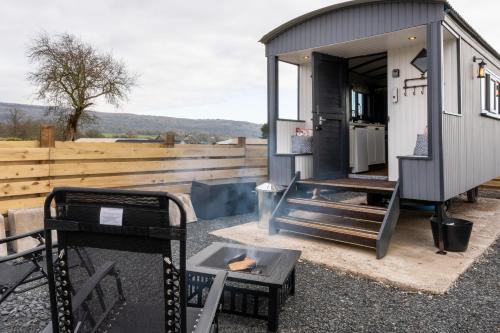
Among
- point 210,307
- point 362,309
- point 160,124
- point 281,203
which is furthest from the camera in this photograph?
point 160,124

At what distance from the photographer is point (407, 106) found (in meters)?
6.04

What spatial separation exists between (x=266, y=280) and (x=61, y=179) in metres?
3.90

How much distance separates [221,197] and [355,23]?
363 centimetres

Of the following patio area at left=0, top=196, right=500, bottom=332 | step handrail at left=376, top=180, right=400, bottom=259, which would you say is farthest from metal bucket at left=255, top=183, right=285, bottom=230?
patio area at left=0, top=196, right=500, bottom=332

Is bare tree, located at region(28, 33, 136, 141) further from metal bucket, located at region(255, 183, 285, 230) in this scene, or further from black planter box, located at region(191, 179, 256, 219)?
metal bucket, located at region(255, 183, 285, 230)

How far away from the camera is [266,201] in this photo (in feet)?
19.0

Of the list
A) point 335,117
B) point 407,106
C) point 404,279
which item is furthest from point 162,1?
point 404,279

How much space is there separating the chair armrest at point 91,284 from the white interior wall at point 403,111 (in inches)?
213

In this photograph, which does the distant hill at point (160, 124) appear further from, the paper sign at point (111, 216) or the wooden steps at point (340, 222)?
the paper sign at point (111, 216)

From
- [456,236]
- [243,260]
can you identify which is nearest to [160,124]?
[456,236]

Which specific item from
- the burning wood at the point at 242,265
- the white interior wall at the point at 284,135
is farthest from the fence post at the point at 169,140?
the burning wood at the point at 242,265

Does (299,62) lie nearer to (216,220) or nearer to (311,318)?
(216,220)

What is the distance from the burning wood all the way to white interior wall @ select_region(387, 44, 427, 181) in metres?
3.85

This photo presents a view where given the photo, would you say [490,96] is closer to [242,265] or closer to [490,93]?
[490,93]
